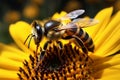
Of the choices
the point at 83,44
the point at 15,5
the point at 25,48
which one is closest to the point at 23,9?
the point at 15,5

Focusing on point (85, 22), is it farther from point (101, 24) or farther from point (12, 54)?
point (12, 54)

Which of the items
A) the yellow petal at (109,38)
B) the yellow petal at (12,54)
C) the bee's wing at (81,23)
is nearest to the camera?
the bee's wing at (81,23)

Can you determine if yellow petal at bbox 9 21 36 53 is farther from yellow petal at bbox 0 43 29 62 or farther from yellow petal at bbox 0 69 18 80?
yellow petal at bbox 0 69 18 80

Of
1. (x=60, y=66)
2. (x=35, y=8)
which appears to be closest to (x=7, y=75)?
(x=60, y=66)

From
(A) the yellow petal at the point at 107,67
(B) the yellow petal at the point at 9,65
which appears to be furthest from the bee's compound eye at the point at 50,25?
(B) the yellow petal at the point at 9,65

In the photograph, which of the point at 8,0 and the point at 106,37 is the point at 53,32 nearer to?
the point at 106,37

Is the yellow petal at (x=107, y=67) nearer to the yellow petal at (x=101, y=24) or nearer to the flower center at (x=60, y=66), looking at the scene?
the flower center at (x=60, y=66)

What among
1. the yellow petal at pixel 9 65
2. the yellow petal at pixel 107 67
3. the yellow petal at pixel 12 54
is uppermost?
the yellow petal at pixel 12 54
